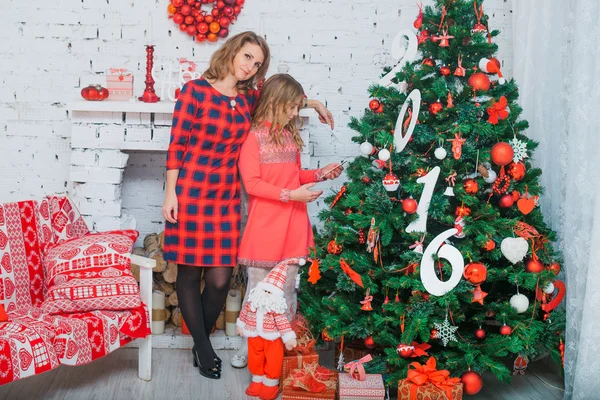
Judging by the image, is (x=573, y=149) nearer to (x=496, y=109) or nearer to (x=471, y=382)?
(x=496, y=109)

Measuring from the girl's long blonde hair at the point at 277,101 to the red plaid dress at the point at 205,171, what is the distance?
67 mm

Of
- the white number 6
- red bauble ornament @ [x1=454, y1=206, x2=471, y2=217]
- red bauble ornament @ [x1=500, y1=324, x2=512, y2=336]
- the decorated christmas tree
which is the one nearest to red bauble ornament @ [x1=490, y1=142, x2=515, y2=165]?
the decorated christmas tree

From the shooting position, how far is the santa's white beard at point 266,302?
281 cm

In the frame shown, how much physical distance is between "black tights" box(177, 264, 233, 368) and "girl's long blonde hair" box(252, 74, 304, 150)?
66 cm

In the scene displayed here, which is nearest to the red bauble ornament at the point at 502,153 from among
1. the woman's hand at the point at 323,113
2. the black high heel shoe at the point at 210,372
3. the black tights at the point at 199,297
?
the woman's hand at the point at 323,113

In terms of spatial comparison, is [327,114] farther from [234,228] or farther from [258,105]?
[234,228]

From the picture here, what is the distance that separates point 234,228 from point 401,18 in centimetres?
161

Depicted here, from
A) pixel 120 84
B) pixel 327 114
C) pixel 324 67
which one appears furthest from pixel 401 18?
pixel 120 84

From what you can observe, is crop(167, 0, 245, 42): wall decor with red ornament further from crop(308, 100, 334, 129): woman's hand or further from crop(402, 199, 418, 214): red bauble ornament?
crop(402, 199, 418, 214): red bauble ornament

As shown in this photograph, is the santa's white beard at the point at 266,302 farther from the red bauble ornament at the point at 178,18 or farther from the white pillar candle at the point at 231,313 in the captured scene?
the red bauble ornament at the point at 178,18

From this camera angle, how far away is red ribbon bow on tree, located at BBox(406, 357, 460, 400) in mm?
2578

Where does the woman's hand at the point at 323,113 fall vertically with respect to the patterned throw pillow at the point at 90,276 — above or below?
above

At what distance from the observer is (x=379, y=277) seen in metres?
2.77

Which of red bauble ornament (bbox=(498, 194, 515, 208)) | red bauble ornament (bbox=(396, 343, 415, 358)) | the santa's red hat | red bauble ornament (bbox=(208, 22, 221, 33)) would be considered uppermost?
red bauble ornament (bbox=(208, 22, 221, 33))
